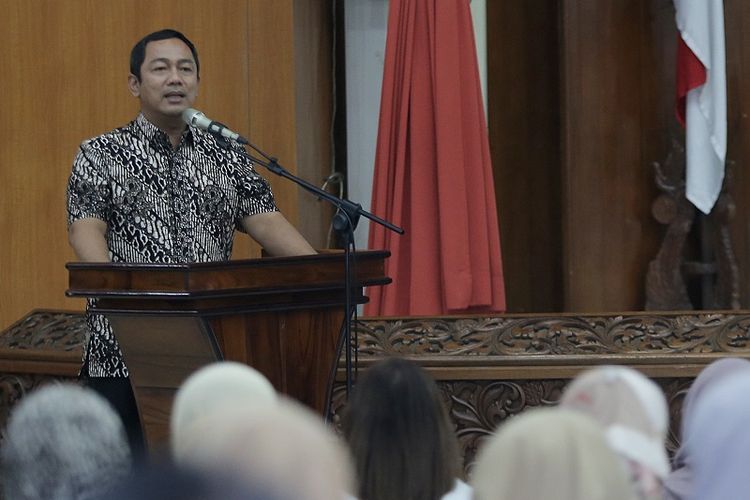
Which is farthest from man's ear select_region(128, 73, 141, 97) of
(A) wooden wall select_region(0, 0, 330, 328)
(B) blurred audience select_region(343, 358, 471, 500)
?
(A) wooden wall select_region(0, 0, 330, 328)

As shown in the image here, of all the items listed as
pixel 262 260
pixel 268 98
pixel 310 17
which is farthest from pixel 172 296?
pixel 310 17

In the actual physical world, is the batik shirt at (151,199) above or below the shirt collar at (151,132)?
below

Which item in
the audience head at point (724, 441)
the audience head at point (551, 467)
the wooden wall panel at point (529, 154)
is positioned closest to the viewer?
the audience head at point (551, 467)

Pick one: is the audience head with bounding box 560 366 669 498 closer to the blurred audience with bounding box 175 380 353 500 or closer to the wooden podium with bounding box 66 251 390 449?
the blurred audience with bounding box 175 380 353 500

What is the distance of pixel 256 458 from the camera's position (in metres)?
1.21

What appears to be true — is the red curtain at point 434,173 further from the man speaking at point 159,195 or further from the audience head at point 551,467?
the audience head at point 551,467

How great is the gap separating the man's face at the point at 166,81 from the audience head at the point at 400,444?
147cm

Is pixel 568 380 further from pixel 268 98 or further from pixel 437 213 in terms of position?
pixel 268 98

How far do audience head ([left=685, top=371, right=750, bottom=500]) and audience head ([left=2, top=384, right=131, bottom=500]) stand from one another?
70 centimetres

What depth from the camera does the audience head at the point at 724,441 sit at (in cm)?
167

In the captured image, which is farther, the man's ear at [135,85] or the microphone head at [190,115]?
the man's ear at [135,85]

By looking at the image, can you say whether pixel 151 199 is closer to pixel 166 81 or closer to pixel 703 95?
pixel 166 81

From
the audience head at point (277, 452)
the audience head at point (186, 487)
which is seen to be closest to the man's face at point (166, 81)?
the audience head at point (277, 452)

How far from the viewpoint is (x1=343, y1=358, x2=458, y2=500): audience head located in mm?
1896
